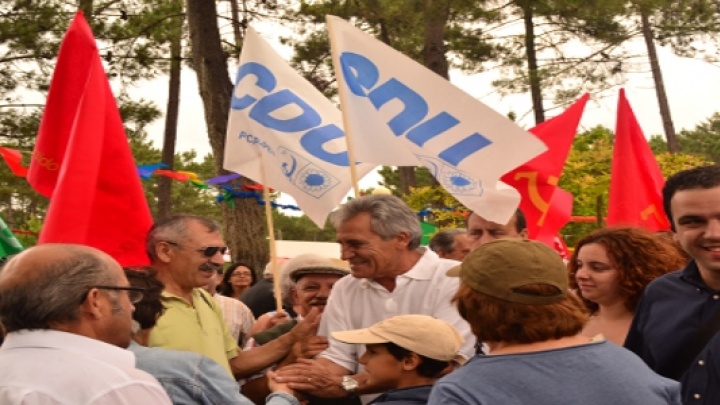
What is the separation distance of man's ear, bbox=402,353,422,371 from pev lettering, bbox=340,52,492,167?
2.66 meters

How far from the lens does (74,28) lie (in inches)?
269

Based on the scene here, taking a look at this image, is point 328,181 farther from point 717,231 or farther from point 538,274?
point 538,274

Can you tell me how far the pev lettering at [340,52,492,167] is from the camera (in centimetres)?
667

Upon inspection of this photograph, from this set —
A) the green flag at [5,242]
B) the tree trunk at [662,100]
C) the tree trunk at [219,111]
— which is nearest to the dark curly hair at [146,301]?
the green flag at [5,242]

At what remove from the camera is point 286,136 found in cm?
717

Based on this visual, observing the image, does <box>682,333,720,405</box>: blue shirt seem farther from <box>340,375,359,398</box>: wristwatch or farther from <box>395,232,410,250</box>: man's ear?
<box>395,232,410,250</box>: man's ear

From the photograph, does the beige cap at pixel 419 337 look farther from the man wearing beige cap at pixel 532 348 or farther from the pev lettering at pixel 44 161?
the pev lettering at pixel 44 161

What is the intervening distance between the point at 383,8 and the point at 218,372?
1332cm

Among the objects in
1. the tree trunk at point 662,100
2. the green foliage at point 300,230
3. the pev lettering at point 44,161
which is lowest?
the green foliage at point 300,230

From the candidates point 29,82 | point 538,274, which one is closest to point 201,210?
point 29,82

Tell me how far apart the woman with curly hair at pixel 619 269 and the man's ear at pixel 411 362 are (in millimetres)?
1102

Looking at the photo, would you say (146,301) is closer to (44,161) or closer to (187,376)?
(187,376)

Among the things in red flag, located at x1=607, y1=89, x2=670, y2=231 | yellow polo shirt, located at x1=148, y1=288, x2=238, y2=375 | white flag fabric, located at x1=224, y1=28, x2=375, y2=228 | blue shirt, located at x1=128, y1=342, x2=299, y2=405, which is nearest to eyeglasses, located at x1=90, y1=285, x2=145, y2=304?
blue shirt, located at x1=128, y1=342, x2=299, y2=405

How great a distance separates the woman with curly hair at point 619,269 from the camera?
4910mm
